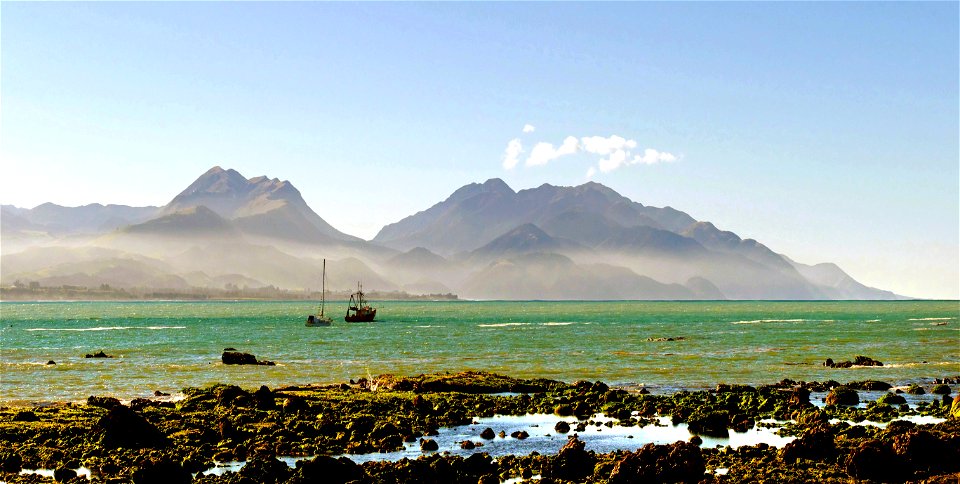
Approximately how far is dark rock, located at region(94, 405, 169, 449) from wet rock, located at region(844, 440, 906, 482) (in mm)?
25031

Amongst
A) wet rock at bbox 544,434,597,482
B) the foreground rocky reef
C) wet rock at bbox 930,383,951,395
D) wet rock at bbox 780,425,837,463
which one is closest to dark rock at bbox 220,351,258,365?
the foreground rocky reef

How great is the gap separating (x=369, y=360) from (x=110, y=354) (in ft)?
99.8

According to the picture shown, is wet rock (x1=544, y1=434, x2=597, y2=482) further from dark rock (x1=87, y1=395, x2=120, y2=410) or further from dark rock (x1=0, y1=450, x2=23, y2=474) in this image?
dark rock (x1=87, y1=395, x2=120, y2=410)

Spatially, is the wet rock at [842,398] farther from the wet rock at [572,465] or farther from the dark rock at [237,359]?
the dark rock at [237,359]

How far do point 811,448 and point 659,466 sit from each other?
680cm

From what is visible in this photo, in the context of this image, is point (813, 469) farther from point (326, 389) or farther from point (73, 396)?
point (73, 396)

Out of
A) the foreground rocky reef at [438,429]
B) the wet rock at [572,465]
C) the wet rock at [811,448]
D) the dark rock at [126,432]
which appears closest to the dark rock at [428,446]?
the foreground rocky reef at [438,429]

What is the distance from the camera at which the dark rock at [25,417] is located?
41.5 metres

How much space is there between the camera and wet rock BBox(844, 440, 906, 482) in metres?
28.5

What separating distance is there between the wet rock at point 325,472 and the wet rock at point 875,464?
1573cm

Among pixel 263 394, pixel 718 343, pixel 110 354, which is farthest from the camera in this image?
pixel 718 343

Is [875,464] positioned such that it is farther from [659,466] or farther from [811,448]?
[659,466]

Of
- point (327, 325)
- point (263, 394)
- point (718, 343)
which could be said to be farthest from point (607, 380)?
point (327, 325)

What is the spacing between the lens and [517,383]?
195 ft
